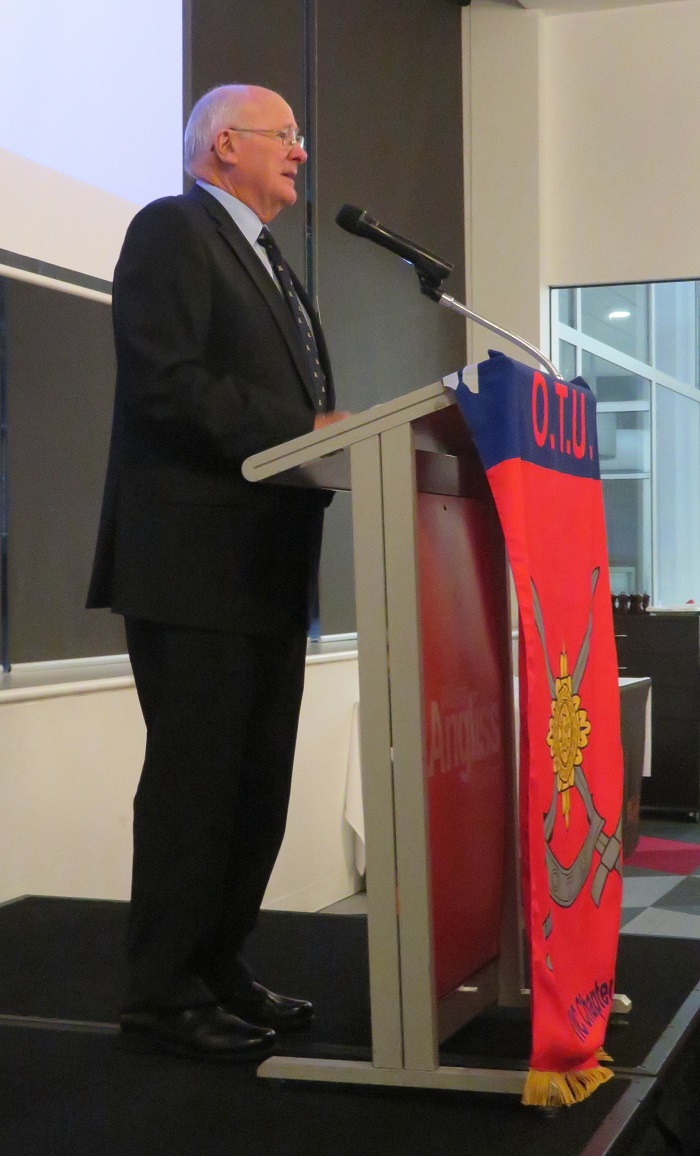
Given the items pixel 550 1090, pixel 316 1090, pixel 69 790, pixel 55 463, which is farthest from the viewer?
pixel 55 463

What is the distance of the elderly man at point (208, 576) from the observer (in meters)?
1.60

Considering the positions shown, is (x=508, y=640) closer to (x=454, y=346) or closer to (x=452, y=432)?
(x=452, y=432)

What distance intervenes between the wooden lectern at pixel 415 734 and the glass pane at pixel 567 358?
4418 millimetres

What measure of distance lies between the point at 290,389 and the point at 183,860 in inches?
25.4

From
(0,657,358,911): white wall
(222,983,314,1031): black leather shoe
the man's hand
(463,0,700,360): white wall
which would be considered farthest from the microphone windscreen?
(463,0,700,360): white wall

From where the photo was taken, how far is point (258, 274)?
5.74 feet

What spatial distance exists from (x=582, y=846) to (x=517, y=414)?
526 millimetres

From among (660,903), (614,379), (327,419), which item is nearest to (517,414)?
(327,419)

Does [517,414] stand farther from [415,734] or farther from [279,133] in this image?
[279,133]

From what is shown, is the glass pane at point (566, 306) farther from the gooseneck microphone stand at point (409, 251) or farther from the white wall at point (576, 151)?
the gooseneck microphone stand at point (409, 251)

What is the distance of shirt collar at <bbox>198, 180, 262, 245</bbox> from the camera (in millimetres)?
1787

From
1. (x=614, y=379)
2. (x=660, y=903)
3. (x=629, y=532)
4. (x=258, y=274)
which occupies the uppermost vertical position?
(x=614, y=379)

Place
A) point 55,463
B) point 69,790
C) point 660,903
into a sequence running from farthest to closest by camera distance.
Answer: point 660,903, point 55,463, point 69,790

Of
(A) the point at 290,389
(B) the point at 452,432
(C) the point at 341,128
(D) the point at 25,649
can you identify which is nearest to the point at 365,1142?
(B) the point at 452,432
